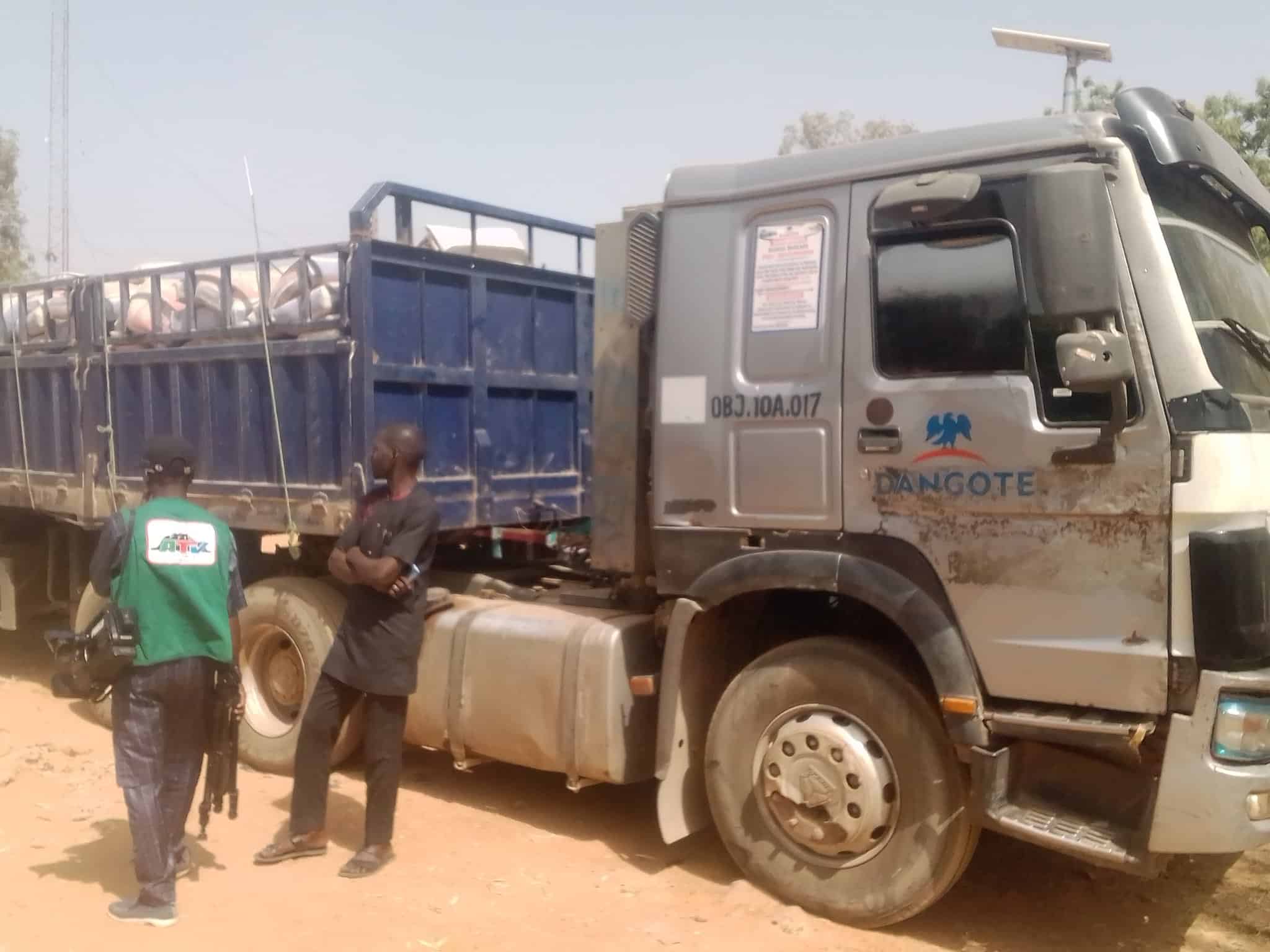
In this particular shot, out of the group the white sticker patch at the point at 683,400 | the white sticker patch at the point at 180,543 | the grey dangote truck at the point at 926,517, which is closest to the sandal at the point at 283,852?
the grey dangote truck at the point at 926,517

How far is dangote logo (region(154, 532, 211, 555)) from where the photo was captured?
402 centimetres

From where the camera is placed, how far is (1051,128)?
3.56 metres

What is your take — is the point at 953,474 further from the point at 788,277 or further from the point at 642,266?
the point at 642,266

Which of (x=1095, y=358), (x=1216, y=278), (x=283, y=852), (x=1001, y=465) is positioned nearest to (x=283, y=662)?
(x=283, y=852)

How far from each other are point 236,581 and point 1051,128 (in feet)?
10.6

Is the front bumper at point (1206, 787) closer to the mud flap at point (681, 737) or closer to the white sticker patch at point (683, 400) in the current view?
the mud flap at point (681, 737)

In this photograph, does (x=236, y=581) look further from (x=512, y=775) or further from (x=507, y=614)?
(x=512, y=775)

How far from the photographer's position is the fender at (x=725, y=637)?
12.0 feet

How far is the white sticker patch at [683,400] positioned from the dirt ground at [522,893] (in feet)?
5.58

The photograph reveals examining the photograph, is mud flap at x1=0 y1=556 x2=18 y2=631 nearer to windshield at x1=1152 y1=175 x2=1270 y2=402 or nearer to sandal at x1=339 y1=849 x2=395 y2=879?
sandal at x1=339 y1=849 x2=395 y2=879

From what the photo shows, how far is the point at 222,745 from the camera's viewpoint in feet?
14.1

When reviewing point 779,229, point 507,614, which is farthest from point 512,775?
point 779,229

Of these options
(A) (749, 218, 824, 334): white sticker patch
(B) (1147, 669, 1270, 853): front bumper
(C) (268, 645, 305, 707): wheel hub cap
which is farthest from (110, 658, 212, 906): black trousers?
(B) (1147, 669, 1270, 853): front bumper

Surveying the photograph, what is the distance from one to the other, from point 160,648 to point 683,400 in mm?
2019
